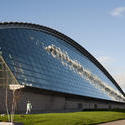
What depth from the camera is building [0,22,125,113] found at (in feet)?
147

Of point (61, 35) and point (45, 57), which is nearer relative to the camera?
point (45, 57)

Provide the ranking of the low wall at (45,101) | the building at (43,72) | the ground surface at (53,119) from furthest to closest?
the building at (43,72), the low wall at (45,101), the ground surface at (53,119)

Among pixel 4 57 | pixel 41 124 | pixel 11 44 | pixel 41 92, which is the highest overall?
pixel 11 44

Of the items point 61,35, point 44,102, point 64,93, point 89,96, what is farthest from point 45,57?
point 61,35

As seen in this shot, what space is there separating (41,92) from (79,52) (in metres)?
51.1

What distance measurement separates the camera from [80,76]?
80.4m

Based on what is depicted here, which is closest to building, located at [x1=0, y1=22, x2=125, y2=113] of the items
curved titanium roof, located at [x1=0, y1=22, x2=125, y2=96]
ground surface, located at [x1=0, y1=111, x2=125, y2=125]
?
curved titanium roof, located at [x1=0, y1=22, x2=125, y2=96]

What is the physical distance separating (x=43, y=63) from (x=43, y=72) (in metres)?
3.49

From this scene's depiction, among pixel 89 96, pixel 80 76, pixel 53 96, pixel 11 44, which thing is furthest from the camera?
pixel 80 76

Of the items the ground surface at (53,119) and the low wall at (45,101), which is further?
the low wall at (45,101)

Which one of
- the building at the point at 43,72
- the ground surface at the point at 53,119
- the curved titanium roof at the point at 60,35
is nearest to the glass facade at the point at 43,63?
the building at the point at 43,72

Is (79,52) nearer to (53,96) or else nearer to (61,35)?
(61,35)

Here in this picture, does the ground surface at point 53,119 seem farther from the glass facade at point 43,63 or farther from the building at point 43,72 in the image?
the glass facade at point 43,63

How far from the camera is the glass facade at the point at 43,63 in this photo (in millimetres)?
47500
